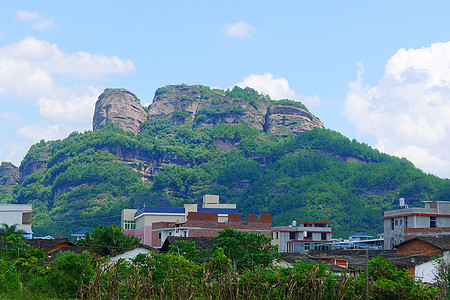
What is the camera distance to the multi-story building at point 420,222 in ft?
223

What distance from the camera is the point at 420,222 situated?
70875 millimetres

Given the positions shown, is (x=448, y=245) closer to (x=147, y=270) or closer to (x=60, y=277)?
(x=147, y=270)

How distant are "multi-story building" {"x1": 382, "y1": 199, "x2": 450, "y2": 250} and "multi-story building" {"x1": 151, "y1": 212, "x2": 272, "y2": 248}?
15640mm

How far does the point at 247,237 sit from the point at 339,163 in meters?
145

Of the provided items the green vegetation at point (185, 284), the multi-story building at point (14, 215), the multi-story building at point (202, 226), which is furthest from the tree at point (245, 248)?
the multi-story building at point (14, 215)

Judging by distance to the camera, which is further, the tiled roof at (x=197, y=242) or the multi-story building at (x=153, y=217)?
the multi-story building at (x=153, y=217)

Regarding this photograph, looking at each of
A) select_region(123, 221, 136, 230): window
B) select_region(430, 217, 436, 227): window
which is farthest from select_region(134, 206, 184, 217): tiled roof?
select_region(430, 217, 436, 227): window

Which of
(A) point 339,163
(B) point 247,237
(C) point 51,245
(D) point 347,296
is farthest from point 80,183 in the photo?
(D) point 347,296

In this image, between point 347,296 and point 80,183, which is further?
point 80,183

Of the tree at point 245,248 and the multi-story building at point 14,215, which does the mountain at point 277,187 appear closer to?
the multi-story building at point 14,215

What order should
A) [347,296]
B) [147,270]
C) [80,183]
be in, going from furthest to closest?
1. [80,183]
2. [147,270]
3. [347,296]

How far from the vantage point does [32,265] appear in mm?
30469

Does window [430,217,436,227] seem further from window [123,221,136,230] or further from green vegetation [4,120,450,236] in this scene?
green vegetation [4,120,450,236]

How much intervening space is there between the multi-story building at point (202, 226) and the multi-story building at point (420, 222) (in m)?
15.6
